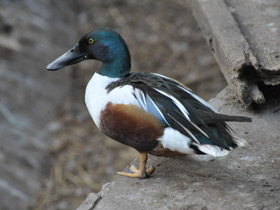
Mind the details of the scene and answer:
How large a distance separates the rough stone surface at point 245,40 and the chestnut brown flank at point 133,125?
62 centimetres

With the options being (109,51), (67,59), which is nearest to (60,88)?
(67,59)

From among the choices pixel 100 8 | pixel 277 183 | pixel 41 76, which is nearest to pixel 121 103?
pixel 277 183

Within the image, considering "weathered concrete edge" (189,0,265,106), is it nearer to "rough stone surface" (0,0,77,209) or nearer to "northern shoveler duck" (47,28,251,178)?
"northern shoveler duck" (47,28,251,178)

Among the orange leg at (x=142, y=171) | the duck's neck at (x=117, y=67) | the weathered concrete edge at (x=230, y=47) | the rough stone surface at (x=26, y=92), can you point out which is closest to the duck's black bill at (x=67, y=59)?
the duck's neck at (x=117, y=67)

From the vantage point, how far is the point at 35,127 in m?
4.72

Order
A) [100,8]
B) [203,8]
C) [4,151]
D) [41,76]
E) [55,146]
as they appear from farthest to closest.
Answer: [100,8] → [41,76] → [55,146] → [4,151] → [203,8]

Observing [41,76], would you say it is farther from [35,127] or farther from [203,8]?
[203,8]

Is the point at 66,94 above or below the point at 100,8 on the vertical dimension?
below

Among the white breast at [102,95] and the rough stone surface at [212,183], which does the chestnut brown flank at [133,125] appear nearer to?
the white breast at [102,95]

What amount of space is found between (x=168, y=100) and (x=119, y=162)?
86.8 inches

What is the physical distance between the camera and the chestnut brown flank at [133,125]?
2295 mm

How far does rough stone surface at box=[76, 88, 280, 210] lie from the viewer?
7.22ft

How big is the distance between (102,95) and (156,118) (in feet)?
1.00

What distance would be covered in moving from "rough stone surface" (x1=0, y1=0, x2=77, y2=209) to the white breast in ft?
6.43
